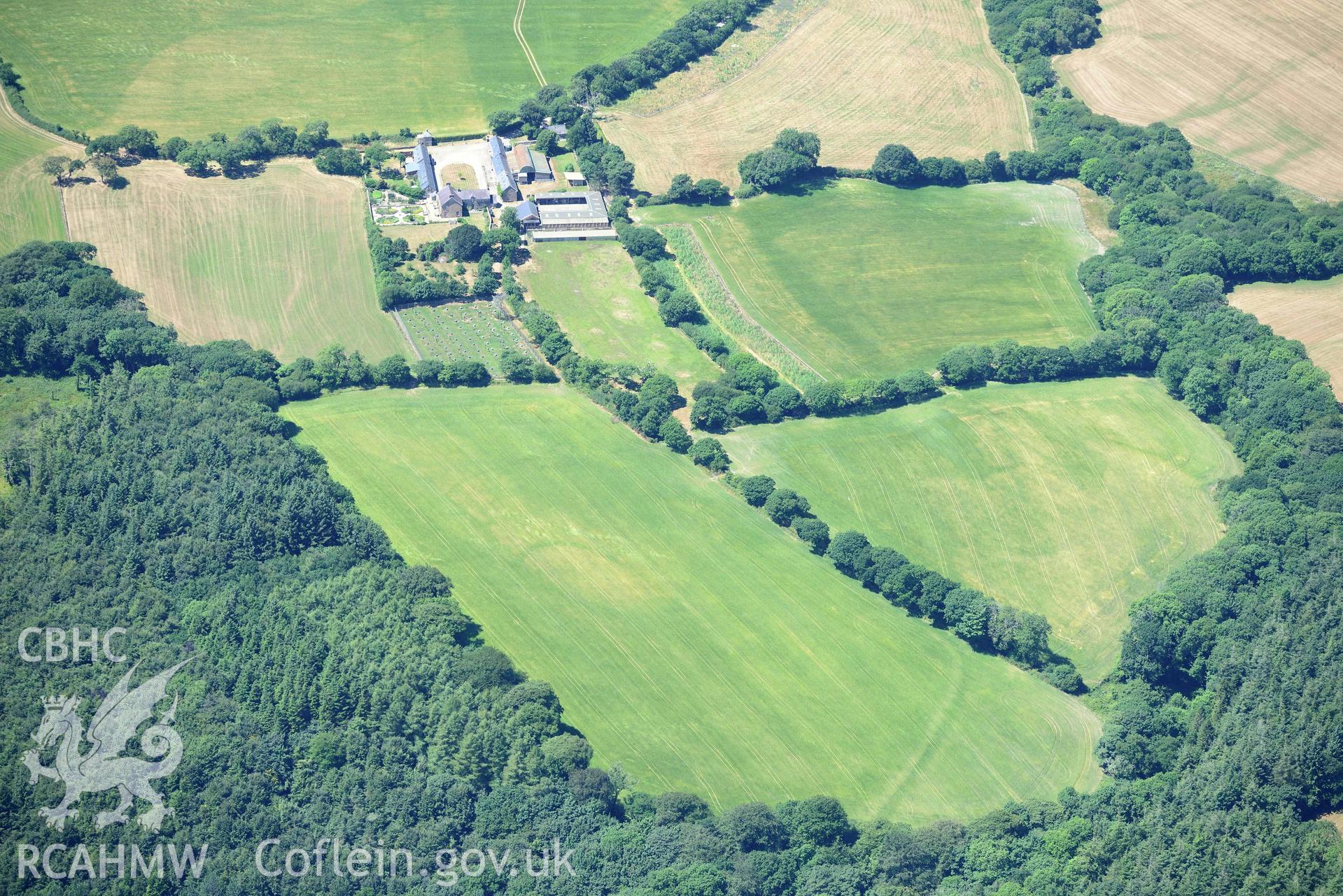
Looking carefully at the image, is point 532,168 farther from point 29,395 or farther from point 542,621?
point 542,621

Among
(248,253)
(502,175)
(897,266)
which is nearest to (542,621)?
(248,253)

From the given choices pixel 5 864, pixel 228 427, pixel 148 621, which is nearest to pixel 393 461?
pixel 228 427

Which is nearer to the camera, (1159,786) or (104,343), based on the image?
(1159,786)

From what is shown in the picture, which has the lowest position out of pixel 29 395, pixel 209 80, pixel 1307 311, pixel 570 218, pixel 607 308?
pixel 29 395

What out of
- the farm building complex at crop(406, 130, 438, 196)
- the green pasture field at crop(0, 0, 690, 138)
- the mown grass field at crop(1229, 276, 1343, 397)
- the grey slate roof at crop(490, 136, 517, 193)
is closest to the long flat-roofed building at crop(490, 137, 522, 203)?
the grey slate roof at crop(490, 136, 517, 193)

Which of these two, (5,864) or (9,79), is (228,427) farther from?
(9,79)

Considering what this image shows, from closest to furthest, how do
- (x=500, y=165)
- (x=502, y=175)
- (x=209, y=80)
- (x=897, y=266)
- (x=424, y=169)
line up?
Result: (x=897, y=266) < (x=502, y=175) < (x=424, y=169) < (x=500, y=165) < (x=209, y=80)
